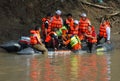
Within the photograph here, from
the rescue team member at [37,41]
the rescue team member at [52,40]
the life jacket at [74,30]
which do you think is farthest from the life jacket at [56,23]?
the rescue team member at [37,41]

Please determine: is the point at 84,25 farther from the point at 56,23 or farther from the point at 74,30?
the point at 56,23

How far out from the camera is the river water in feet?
42.1

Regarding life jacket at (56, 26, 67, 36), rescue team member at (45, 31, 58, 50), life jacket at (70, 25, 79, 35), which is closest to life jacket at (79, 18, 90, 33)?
life jacket at (70, 25, 79, 35)

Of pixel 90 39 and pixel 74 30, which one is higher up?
pixel 74 30

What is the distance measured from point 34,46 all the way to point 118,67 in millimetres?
4638

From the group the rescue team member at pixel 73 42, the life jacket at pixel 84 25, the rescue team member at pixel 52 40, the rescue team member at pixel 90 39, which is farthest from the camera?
the life jacket at pixel 84 25

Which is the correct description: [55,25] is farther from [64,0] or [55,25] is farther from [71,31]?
[64,0]

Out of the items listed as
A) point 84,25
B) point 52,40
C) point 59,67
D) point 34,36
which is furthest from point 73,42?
point 59,67

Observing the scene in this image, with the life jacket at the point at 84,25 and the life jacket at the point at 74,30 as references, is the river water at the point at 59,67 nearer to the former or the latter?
the life jacket at the point at 74,30

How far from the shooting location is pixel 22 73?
13461 millimetres

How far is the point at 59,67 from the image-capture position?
14.8 m

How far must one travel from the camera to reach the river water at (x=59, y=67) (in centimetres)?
1282

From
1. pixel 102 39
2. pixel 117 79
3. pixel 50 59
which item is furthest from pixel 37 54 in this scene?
pixel 117 79

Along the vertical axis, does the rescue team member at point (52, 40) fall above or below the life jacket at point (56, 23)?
below
